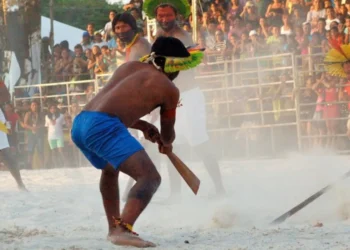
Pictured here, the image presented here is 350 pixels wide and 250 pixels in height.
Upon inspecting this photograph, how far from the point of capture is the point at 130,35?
8086 millimetres

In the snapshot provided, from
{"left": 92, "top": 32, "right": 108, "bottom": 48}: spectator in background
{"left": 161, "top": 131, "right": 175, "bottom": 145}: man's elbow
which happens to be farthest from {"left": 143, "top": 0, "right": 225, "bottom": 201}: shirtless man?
{"left": 92, "top": 32, "right": 108, "bottom": 48}: spectator in background

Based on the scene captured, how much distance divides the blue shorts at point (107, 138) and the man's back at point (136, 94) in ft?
0.19

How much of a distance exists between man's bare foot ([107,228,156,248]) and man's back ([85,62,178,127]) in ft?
2.16

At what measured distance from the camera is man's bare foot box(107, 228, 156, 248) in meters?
5.14

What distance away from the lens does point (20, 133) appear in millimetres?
15680

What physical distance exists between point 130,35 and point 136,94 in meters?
2.97

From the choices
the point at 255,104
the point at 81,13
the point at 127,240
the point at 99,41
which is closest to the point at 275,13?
the point at 255,104

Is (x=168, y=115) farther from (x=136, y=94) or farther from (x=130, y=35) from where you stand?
(x=130, y=35)

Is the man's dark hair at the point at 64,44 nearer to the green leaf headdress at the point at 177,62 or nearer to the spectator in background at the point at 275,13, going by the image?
the spectator in background at the point at 275,13

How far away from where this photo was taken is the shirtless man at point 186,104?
8125 mm

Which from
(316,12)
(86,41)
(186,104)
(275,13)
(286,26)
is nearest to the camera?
(186,104)

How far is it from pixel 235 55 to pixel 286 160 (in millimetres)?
2229

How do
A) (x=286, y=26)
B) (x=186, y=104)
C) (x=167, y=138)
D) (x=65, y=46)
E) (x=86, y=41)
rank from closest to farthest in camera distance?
1. (x=167, y=138)
2. (x=186, y=104)
3. (x=286, y=26)
4. (x=86, y=41)
5. (x=65, y=46)

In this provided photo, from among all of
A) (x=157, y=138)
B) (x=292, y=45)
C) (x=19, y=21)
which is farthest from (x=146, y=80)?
(x=19, y=21)
